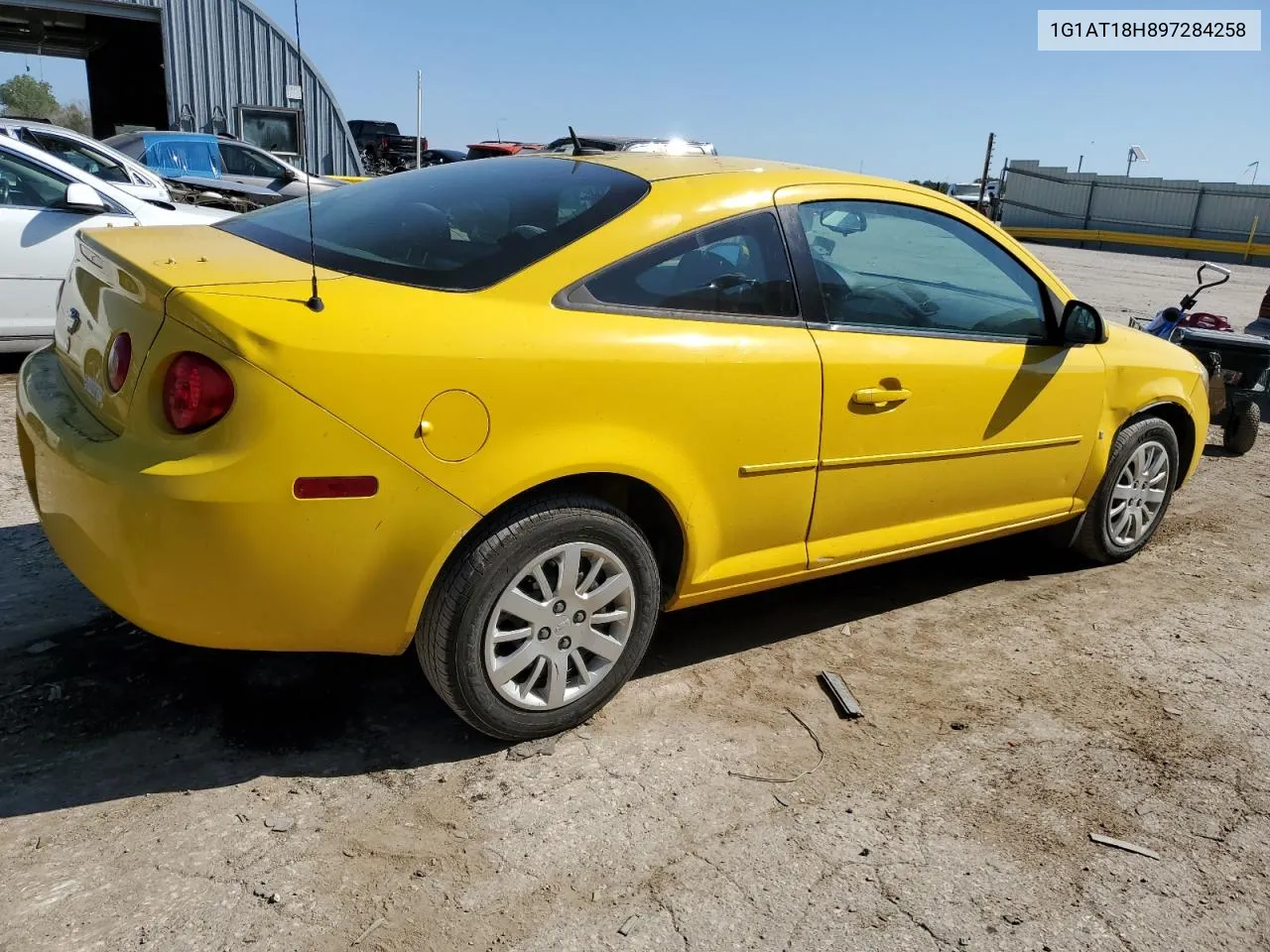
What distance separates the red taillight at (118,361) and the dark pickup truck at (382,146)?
97.4ft

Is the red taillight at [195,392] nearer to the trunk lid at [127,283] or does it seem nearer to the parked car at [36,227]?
the trunk lid at [127,283]

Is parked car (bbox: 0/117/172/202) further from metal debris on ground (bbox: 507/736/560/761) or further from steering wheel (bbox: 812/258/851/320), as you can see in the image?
metal debris on ground (bbox: 507/736/560/761)

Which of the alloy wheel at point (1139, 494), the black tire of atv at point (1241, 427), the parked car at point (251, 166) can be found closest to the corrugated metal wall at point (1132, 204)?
the parked car at point (251, 166)

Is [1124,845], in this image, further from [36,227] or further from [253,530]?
[36,227]

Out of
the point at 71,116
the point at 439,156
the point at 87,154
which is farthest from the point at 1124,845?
the point at 71,116

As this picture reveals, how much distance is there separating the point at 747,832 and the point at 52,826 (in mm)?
1665

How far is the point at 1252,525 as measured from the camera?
5410mm

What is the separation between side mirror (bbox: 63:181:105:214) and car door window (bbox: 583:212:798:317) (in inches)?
201

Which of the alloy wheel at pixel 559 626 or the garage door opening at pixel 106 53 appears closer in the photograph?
the alloy wheel at pixel 559 626

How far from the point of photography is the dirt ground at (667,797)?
2.21 m

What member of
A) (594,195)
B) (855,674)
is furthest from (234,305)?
(855,674)

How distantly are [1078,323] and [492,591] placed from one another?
8.63 ft

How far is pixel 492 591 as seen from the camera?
2572 mm

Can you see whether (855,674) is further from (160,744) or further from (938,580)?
(160,744)
